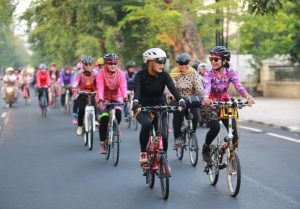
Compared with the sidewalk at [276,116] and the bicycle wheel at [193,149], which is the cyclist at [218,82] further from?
the sidewalk at [276,116]

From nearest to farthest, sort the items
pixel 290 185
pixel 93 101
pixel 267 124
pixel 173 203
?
1. pixel 173 203
2. pixel 290 185
3. pixel 93 101
4. pixel 267 124

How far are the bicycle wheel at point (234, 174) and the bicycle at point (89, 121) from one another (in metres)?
4.88

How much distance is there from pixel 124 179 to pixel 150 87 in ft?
4.88

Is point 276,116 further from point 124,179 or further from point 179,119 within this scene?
point 124,179

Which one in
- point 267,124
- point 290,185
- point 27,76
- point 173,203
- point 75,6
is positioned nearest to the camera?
point 173,203

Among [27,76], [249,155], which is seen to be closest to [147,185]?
[249,155]

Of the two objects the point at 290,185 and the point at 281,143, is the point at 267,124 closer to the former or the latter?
the point at 281,143

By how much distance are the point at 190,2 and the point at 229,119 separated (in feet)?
60.7

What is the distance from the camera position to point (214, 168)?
8289mm

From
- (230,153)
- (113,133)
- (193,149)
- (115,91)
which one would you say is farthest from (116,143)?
(230,153)

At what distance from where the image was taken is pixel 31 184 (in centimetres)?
868

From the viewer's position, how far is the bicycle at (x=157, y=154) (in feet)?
24.6

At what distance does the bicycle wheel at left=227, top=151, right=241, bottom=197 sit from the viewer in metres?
7.32

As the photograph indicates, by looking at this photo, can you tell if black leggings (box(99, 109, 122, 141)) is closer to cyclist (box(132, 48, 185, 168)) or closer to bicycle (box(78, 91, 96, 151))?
bicycle (box(78, 91, 96, 151))
